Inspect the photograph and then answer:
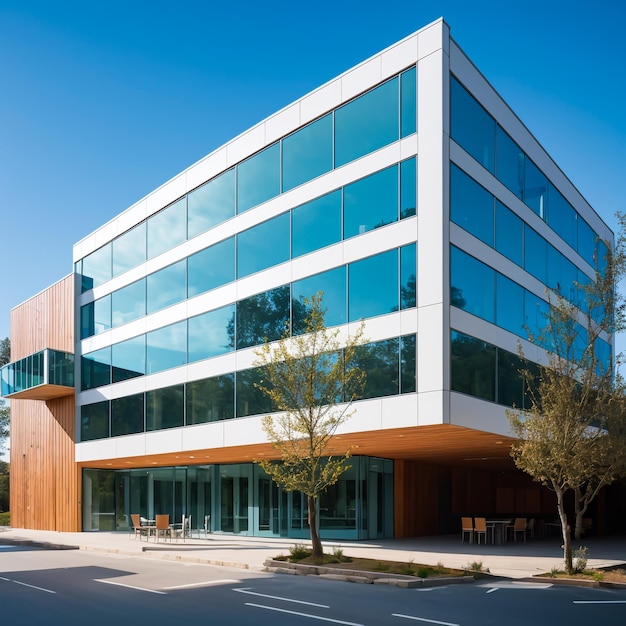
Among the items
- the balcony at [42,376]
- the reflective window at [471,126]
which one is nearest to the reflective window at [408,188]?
the reflective window at [471,126]

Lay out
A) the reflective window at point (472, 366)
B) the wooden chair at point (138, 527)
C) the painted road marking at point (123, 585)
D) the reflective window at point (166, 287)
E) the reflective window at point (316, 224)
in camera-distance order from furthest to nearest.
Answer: the reflective window at point (166, 287), the wooden chair at point (138, 527), the reflective window at point (316, 224), the reflective window at point (472, 366), the painted road marking at point (123, 585)

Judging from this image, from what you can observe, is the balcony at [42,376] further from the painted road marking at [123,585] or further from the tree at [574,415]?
the tree at [574,415]

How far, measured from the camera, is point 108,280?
38.4m

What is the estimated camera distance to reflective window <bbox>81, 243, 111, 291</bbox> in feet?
128

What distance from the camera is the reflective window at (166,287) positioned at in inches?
1292

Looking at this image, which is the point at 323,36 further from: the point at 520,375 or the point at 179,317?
the point at 179,317

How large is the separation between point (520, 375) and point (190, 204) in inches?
598

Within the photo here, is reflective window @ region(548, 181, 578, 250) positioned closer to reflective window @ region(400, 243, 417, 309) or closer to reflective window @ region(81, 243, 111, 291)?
reflective window @ region(400, 243, 417, 309)

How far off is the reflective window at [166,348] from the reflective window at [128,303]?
1735 millimetres

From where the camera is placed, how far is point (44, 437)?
139 feet

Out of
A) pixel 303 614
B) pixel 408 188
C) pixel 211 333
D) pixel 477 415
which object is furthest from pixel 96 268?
pixel 303 614

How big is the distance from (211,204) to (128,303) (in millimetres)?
7867

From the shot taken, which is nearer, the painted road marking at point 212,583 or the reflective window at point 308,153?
the painted road marking at point 212,583

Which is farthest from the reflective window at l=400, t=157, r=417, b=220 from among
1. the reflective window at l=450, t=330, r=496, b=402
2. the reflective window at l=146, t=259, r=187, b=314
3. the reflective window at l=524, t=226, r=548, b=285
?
the reflective window at l=146, t=259, r=187, b=314
